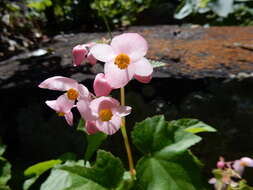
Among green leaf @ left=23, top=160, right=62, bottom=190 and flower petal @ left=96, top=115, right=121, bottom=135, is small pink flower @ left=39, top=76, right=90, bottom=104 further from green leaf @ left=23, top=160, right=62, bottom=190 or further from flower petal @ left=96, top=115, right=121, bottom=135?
green leaf @ left=23, top=160, right=62, bottom=190

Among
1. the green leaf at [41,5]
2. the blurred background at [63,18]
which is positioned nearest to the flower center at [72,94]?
the blurred background at [63,18]

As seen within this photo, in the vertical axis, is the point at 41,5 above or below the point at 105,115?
below

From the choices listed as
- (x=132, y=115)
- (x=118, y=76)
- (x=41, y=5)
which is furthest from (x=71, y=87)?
(x=41, y=5)

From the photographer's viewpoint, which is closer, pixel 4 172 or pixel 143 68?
pixel 143 68

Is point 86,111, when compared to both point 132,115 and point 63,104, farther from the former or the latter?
point 132,115

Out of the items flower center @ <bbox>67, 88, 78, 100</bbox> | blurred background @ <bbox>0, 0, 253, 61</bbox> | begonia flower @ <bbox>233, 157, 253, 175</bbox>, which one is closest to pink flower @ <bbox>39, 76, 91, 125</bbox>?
flower center @ <bbox>67, 88, 78, 100</bbox>

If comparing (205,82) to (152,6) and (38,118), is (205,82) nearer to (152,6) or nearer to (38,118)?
(38,118)

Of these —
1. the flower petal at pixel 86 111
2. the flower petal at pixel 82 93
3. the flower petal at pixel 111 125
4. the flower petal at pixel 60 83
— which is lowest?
the flower petal at pixel 111 125

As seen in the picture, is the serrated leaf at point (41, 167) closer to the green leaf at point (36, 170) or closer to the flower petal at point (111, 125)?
the green leaf at point (36, 170)
